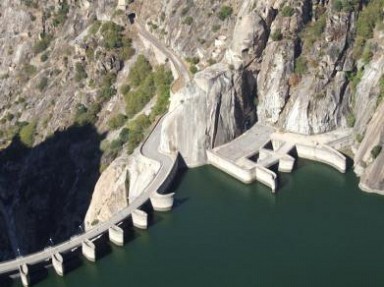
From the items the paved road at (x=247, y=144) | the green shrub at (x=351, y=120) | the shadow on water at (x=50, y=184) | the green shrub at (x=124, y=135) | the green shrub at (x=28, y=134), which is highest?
the green shrub at (x=351, y=120)

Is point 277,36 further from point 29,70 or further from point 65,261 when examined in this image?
point 29,70

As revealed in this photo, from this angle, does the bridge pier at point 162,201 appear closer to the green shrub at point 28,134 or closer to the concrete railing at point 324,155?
the concrete railing at point 324,155

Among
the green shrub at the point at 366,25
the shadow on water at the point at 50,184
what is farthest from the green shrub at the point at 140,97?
the green shrub at the point at 366,25

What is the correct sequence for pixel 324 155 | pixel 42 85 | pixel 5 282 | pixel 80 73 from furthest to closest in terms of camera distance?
pixel 42 85
pixel 80 73
pixel 324 155
pixel 5 282

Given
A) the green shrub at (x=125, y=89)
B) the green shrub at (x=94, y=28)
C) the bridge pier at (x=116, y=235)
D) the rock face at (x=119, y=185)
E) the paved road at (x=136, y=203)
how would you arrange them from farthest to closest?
1. the green shrub at (x=94, y=28)
2. the green shrub at (x=125, y=89)
3. the rock face at (x=119, y=185)
4. the bridge pier at (x=116, y=235)
5. the paved road at (x=136, y=203)

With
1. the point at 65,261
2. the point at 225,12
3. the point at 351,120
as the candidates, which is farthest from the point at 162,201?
the point at 225,12

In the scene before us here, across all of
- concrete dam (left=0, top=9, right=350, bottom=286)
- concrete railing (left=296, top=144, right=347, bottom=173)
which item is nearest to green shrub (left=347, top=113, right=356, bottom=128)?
concrete dam (left=0, top=9, right=350, bottom=286)

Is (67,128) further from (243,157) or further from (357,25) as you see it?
(357,25)

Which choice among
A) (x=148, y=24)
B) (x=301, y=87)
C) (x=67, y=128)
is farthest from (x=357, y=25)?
(x=67, y=128)
